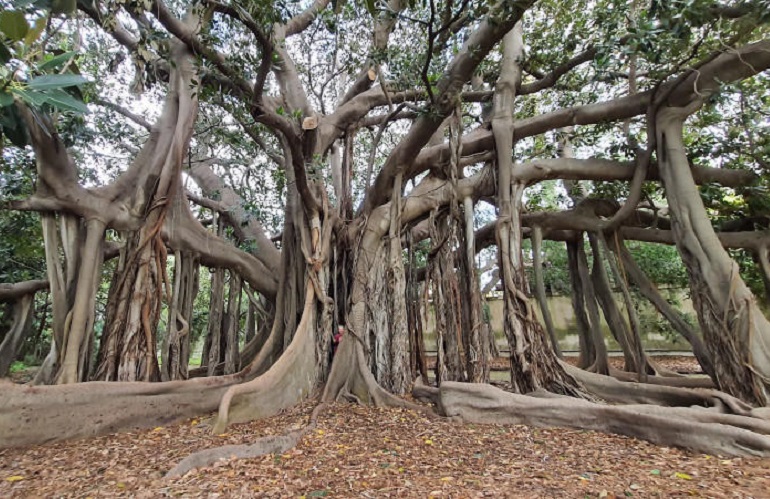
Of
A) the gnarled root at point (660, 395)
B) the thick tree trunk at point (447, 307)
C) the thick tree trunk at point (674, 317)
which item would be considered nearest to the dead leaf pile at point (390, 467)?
the gnarled root at point (660, 395)

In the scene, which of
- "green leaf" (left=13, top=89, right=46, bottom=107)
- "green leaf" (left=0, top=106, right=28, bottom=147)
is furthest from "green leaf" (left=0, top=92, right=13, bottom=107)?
"green leaf" (left=0, top=106, right=28, bottom=147)

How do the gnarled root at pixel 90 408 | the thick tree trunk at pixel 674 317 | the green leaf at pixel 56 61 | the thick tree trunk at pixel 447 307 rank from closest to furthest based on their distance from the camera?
the green leaf at pixel 56 61 → the gnarled root at pixel 90 408 → the thick tree trunk at pixel 674 317 → the thick tree trunk at pixel 447 307

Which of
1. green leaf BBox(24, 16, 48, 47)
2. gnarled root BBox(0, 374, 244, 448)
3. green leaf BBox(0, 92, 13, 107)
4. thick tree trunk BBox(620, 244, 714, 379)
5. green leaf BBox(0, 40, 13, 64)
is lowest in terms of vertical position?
gnarled root BBox(0, 374, 244, 448)

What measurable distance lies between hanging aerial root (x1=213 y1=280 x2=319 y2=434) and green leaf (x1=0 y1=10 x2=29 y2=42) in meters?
2.23

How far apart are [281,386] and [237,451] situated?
1.21 meters

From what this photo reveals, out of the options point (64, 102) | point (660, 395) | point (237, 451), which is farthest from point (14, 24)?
point (660, 395)

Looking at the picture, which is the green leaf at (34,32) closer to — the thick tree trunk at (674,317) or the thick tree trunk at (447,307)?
the thick tree trunk at (447,307)

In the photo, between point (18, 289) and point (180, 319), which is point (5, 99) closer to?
point (180, 319)

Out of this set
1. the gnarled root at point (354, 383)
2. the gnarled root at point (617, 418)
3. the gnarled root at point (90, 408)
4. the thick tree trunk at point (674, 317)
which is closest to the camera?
the gnarled root at point (617, 418)

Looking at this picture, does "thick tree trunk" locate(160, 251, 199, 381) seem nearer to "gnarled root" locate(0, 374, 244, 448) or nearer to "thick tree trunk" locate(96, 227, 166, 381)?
"thick tree trunk" locate(96, 227, 166, 381)

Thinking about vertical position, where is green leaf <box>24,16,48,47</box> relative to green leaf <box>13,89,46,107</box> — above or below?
above

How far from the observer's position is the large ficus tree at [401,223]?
279cm

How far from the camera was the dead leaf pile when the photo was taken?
1728 mm

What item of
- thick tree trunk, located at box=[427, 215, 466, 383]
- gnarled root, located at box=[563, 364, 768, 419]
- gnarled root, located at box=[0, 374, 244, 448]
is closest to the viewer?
gnarled root, located at box=[0, 374, 244, 448]
